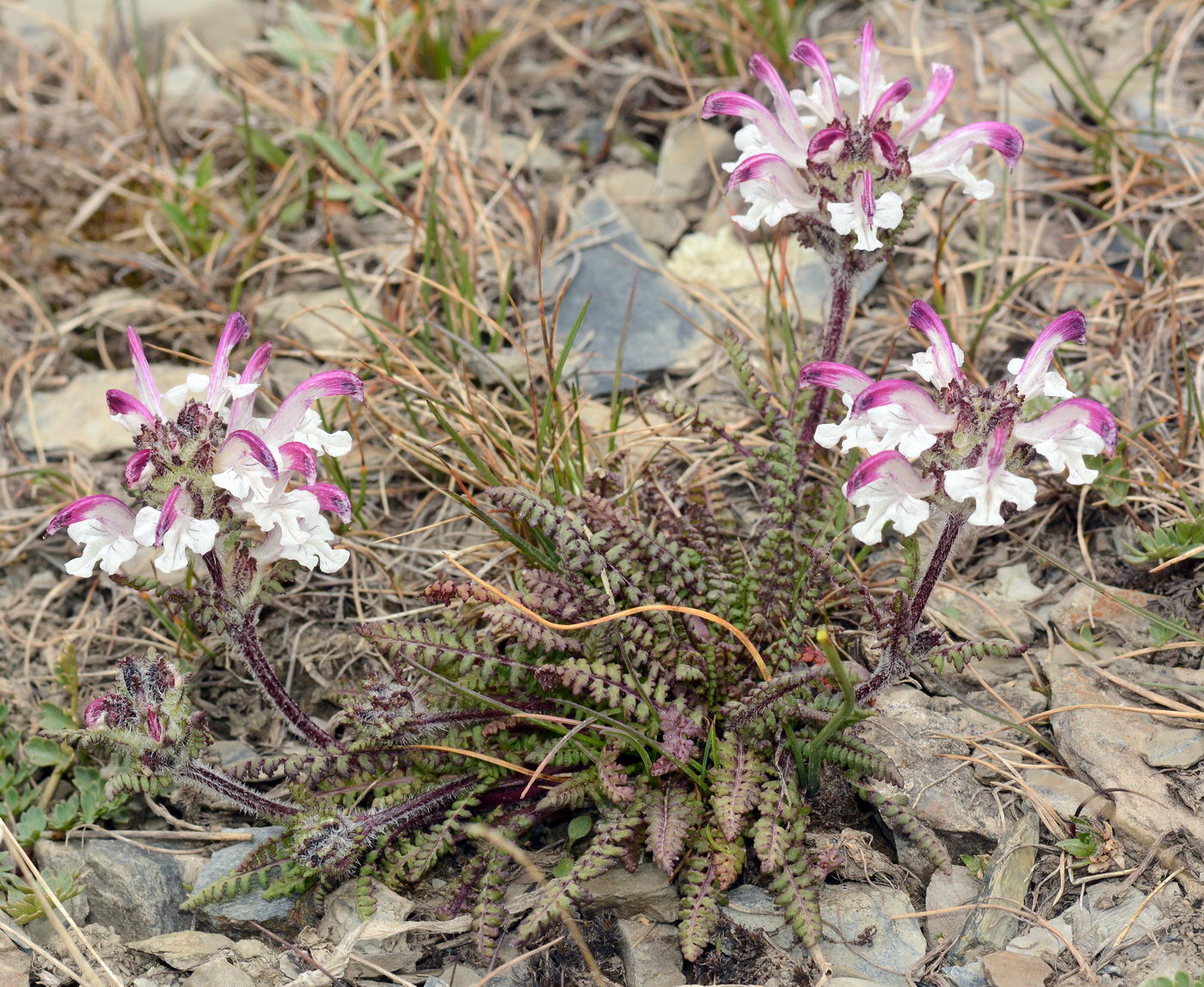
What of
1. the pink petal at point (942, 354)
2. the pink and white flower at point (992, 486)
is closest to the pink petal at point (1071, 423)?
the pink and white flower at point (992, 486)

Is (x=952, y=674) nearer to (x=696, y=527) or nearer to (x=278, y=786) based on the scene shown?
(x=696, y=527)

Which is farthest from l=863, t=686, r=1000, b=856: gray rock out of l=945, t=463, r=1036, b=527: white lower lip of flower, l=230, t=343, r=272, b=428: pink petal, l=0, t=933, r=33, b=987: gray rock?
l=0, t=933, r=33, b=987: gray rock

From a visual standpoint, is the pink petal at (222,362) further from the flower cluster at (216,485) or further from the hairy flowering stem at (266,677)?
the hairy flowering stem at (266,677)

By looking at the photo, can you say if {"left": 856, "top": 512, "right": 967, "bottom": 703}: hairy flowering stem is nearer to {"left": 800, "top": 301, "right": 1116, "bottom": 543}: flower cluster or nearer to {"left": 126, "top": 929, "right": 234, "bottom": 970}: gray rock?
{"left": 800, "top": 301, "right": 1116, "bottom": 543}: flower cluster

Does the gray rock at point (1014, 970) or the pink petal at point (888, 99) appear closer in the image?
the gray rock at point (1014, 970)

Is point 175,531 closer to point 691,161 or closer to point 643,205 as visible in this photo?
point 643,205

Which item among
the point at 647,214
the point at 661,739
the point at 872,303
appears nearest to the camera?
the point at 661,739

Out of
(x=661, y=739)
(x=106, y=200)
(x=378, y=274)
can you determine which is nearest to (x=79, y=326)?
(x=106, y=200)
